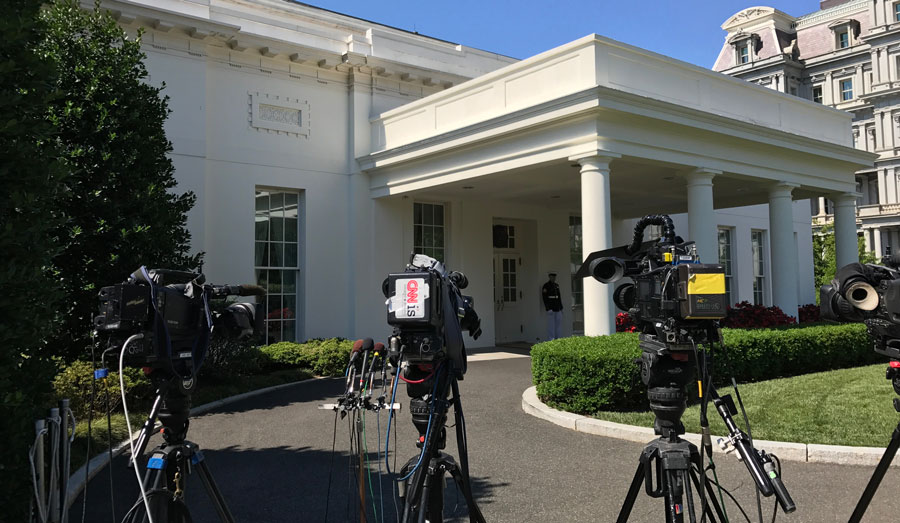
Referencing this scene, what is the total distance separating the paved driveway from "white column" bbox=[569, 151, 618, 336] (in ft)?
9.07

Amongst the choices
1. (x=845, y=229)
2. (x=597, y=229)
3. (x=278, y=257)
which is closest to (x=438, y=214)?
(x=278, y=257)

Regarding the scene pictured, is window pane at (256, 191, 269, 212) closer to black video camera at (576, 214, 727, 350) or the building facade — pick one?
black video camera at (576, 214, 727, 350)

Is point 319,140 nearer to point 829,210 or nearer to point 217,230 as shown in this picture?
point 217,230

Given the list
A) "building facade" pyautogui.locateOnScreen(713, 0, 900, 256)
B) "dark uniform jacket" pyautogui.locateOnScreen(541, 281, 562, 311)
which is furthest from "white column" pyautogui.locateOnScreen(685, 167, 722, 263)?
"building facade" pyautogui.locateOnScreen(713, 0, 900, 256)

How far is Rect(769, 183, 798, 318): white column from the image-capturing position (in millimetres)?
14195

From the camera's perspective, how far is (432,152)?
520 inches

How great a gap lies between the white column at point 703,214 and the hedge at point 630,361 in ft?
6.86

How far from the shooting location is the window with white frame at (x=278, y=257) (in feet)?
46.0

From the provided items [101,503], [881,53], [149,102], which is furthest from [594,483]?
[881,53]

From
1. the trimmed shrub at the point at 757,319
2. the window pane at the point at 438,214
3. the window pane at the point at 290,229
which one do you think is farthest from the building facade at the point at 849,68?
the window pane at the point at 290,229

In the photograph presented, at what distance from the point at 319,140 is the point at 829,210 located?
46264 mm

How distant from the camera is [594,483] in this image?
17.7 feet

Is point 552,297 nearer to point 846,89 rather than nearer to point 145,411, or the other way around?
point 145,411

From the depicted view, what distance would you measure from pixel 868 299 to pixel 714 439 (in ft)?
12.5
